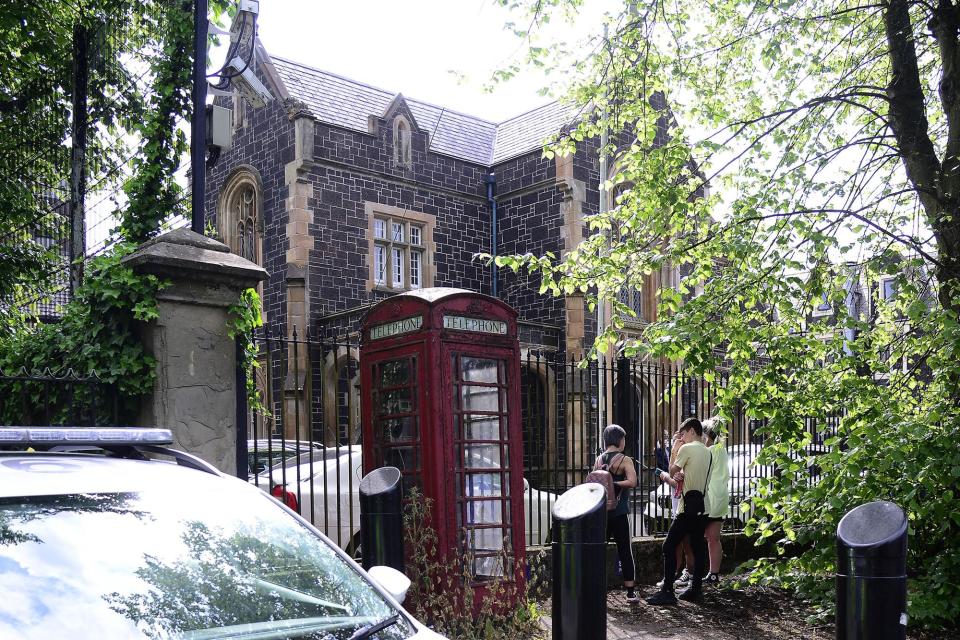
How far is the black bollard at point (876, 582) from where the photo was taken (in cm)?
454

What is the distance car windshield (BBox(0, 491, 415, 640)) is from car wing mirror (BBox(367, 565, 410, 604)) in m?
0.11

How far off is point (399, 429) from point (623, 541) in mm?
2872

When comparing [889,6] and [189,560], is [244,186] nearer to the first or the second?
[889,6]

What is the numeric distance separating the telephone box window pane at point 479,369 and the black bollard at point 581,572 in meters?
1.92

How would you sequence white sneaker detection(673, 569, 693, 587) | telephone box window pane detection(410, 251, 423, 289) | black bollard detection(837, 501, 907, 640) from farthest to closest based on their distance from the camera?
telephone box window pane detection(410, 251, 423, 289) < white sneaker detection(673, 569, 693, 587) < black bollard detection(837, 501, 907, 640)

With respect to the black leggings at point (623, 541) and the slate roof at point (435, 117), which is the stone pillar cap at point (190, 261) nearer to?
the black leggings at point (623, 541)

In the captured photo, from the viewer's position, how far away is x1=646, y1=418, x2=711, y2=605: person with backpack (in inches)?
341

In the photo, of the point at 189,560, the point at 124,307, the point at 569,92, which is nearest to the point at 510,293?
the point at 569,92

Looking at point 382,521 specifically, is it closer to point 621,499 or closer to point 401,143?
point 621,499

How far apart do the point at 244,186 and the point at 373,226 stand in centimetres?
370

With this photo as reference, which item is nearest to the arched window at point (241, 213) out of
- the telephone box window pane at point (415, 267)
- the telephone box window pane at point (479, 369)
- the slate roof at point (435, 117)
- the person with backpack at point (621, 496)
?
the slate roof at point (435, 117)

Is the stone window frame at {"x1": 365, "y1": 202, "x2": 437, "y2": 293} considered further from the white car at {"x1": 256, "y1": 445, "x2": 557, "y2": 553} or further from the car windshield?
the car windshield

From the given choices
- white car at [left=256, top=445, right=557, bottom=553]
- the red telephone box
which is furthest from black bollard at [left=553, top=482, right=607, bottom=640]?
white car at [left=256, top=445, right=557, bottom=553]

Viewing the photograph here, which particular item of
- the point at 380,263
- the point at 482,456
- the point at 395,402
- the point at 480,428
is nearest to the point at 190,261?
the point at 395,402
